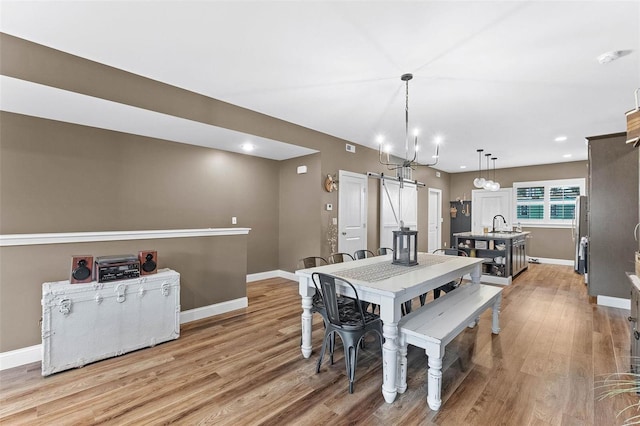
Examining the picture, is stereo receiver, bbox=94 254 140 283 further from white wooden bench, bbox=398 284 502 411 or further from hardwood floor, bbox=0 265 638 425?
white wooden bench, bbox=398 284 502 411

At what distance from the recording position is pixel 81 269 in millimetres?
2773

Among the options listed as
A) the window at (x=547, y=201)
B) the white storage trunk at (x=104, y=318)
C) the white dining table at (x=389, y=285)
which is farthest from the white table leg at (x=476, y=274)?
the window at (x=547, y=201)

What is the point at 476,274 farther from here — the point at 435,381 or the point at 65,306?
the point at 65,306

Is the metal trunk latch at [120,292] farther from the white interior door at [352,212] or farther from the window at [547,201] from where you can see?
the window at [547,201]

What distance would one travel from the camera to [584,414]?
2035 mm

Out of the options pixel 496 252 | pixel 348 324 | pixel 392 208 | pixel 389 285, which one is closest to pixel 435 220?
pixel 392 208

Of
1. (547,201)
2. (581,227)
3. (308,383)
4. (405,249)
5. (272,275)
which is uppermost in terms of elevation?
(547,201)

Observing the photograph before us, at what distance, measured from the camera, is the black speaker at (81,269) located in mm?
2744

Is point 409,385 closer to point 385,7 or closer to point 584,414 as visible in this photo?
point 584,414

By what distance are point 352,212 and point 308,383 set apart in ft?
12.4

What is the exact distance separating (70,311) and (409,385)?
118 inches

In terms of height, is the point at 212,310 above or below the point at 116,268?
below

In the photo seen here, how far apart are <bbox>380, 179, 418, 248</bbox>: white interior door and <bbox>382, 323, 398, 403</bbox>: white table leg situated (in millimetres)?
4350

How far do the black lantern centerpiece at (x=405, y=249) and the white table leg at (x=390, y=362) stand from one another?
1106 millimetres
